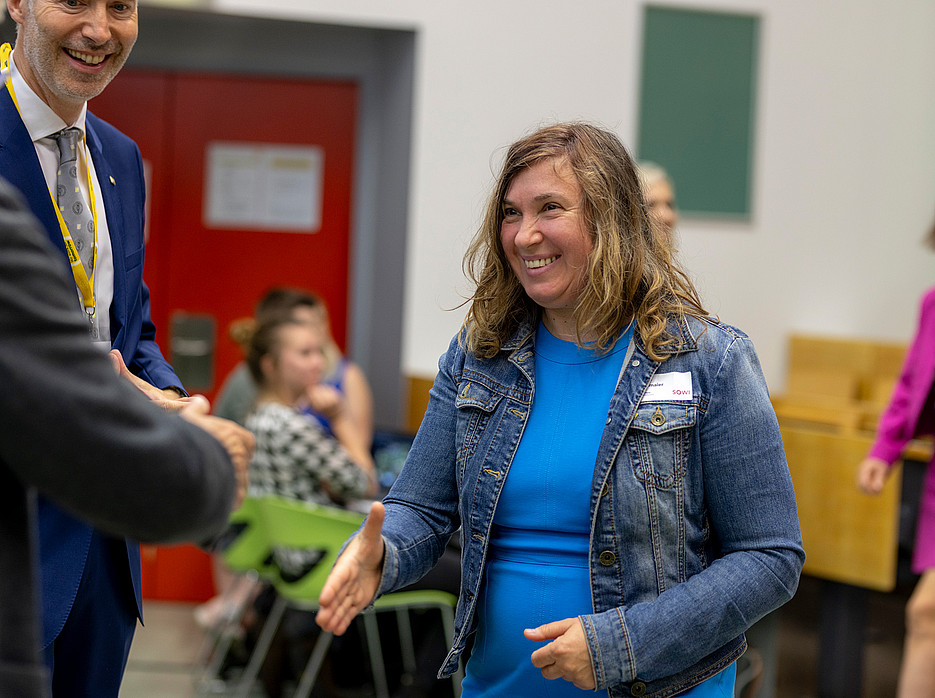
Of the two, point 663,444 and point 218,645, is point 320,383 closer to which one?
point 218,645

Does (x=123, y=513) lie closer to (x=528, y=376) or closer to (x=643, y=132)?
(x=528, y=376)

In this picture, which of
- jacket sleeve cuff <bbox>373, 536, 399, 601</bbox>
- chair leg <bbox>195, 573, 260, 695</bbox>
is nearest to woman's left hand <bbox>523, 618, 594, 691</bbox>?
jacket sleeve cuff <bbox>373, 536, 399, 601</bbox>

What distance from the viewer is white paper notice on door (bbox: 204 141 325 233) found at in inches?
202

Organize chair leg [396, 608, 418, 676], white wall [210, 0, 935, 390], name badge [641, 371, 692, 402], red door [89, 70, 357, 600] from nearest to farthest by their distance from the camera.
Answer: name badge [641, 371, 692, 402] < chair leg [396, 608, 418, 676] < white wall [210, 0, 935, 390] < red door [89, 70, 357, 600]

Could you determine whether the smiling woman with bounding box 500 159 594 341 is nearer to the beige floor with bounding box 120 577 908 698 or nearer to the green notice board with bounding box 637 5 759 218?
the beige floor with bounding box 120 577 908 698

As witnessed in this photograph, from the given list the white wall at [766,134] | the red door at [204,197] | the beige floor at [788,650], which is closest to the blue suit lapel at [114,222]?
the beige floor at [788,650]

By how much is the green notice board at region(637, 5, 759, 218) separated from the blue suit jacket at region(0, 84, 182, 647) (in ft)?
11.6

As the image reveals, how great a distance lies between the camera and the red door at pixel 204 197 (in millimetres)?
5078

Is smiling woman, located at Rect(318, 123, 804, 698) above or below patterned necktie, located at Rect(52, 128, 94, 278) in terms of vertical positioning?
below

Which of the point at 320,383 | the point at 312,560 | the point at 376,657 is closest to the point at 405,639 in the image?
the point at 376,657

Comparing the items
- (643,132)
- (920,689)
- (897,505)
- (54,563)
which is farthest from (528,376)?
(643,132)

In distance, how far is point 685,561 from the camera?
1.57 metres

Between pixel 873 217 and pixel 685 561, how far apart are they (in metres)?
4.08

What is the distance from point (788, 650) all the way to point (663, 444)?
3.45 m
